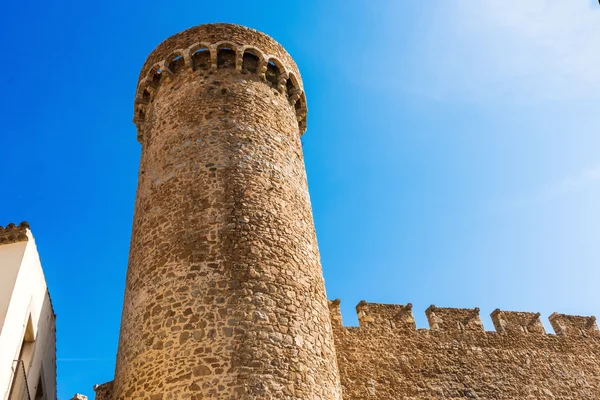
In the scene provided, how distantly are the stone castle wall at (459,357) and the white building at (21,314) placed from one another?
6.06 metres

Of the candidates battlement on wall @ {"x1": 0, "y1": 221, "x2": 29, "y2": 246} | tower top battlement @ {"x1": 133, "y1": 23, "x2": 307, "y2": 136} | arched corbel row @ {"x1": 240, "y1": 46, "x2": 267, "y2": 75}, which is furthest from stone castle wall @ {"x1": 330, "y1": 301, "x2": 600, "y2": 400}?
battlement on wall @ {"x1": 0, "y1": 221, "x2": 29, "y2": 246}

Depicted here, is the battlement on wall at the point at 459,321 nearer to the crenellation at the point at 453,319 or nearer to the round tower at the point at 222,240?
the crenellation at the point at 453,319

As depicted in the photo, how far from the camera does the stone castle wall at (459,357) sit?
Answer: 12430 millimetres

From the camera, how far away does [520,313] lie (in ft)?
49.1

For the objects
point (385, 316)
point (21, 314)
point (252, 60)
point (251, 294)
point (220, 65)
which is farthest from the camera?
point (385, 316)

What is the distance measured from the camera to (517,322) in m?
14.7

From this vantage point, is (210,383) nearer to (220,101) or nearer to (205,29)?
(220,101)

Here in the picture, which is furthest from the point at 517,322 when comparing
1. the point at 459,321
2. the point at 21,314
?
the point at 21,314

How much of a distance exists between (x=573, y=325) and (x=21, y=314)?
1364 cm

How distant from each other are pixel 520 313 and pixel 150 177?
10.1m

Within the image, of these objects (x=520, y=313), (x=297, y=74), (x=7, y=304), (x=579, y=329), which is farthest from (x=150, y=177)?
(x=579, y=329)

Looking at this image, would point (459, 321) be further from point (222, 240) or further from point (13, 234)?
point (13, 234)

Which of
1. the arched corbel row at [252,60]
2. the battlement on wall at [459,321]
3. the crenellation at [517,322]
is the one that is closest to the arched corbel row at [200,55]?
the arched corbel row at [252,60]

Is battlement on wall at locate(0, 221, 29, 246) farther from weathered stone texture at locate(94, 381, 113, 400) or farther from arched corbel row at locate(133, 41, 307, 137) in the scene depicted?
arched corbel row at locate(133, 41, 307, 137)
